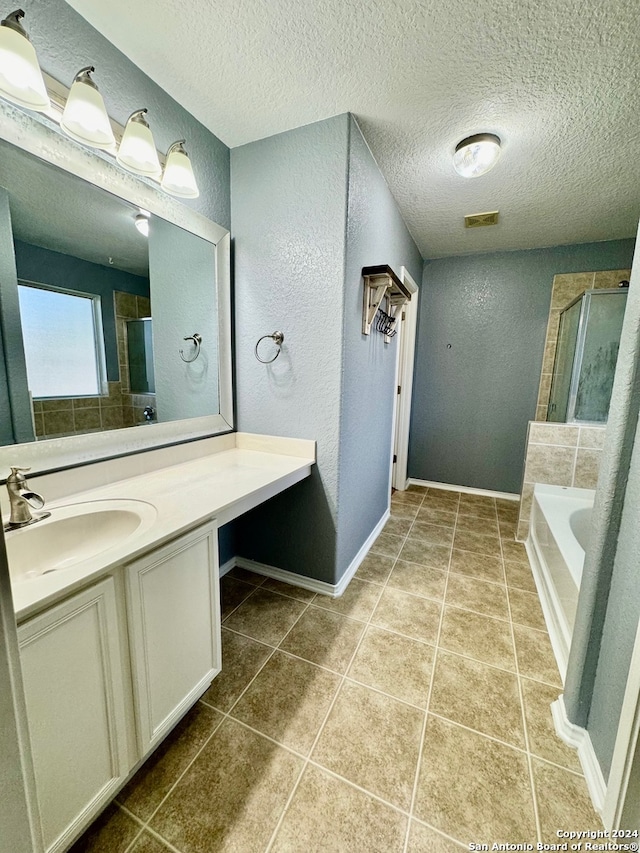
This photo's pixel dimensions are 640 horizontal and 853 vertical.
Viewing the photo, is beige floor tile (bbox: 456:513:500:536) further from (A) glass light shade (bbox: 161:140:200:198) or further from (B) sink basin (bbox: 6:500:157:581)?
(A) glass light shade (bbox: 161:140:200:198)

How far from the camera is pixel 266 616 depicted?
5.50 feet

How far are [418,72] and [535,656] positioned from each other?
246cm

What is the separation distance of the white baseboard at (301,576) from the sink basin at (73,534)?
1.06 metres

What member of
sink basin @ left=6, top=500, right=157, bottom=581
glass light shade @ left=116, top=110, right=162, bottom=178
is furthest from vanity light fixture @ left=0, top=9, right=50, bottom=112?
sink basin @ left=6, top=500, right=157, bottom=581

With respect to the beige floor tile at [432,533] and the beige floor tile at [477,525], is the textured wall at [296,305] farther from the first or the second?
the beige floor tile at [477,525]

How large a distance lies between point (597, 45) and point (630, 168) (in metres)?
0.97

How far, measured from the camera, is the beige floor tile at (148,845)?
2.78 ft

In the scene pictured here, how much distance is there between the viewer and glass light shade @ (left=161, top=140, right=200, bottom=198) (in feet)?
4.37

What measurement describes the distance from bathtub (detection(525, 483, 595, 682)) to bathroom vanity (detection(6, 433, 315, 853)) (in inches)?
56.4

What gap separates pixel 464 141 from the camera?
1.62m

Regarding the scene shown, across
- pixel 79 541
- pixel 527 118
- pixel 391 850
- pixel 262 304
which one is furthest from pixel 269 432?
pixel 527 118

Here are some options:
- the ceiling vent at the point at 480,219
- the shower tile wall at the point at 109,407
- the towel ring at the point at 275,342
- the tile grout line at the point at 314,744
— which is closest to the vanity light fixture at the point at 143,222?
the shower tile wall at the point at 109,407

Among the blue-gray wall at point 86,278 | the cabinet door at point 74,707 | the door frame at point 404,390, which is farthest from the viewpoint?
the door frame at point 404,390

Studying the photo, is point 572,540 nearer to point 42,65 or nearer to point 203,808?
point 203,808
